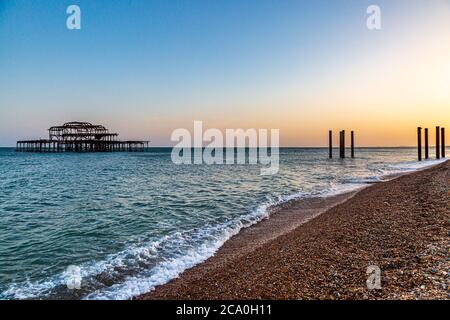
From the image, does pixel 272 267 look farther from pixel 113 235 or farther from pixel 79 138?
pixel 79 138

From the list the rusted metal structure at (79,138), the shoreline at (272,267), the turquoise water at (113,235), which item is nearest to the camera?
the shoreline at (272,267)

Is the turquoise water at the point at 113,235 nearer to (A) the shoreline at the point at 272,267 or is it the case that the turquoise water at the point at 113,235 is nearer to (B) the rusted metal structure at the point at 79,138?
(A) the shoreline at the point at 272,267

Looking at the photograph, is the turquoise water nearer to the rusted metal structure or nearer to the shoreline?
the shoreline

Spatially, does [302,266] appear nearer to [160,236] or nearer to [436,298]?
[436,298]

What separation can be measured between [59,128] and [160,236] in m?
139

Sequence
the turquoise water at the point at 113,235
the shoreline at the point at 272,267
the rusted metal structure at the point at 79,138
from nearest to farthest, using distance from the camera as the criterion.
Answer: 1. the shoreline at the point at 272,267
2. the turquoise water at the point at 113,235
3. the rusted metal structure at the point at 79,138

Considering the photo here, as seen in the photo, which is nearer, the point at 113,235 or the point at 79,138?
the point at 113,235

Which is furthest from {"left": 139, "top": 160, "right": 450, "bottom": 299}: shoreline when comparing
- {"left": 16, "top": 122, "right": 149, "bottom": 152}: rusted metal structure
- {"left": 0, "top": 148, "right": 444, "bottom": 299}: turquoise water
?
A: {"left": 16, "top": 122, "right": 149, "bottom": 152}: rusted metal structure

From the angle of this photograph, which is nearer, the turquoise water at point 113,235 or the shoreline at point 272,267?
the shoreline at point 272,267

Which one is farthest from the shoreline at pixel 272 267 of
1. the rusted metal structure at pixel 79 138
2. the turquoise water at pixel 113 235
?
the rusted metal structure at pixel 79 138

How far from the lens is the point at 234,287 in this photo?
5.21m

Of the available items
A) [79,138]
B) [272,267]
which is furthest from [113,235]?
[79,138]

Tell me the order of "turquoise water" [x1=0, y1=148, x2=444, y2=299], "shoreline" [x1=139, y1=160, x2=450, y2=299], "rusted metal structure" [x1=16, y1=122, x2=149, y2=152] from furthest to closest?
"rusted metal structure" [x1=16, y1=122, x2=149, y2=152] → "turquoise water" [x1=0, y1=148, x2=444, y2=299] → "shoreline" [x1=139, y1=160, x2=450, y2=299]

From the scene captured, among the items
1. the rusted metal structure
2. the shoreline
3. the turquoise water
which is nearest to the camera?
the shoreline
